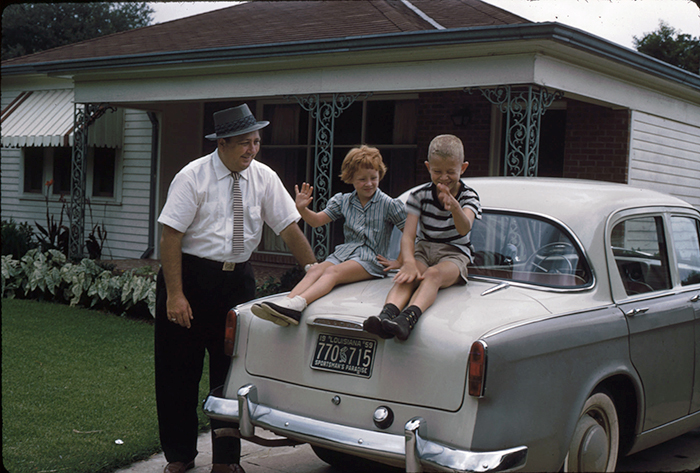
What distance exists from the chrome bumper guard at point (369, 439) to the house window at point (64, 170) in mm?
12536

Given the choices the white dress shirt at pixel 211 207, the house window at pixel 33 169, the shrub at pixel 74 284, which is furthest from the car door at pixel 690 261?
the house window at pixel 33 169

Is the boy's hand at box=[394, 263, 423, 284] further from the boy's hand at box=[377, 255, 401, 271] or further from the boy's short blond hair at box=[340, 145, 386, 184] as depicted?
the boy's short blond hair at box=[340, 145, 386, 184]

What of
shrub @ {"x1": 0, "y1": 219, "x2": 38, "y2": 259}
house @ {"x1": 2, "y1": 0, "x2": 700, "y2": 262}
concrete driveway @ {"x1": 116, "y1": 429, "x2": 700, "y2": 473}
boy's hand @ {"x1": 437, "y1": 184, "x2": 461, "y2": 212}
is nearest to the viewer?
boy's hand @ {"x1": 437, "y1": 184, "x2": 461, "y2": 212}

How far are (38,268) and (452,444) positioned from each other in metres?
9.43

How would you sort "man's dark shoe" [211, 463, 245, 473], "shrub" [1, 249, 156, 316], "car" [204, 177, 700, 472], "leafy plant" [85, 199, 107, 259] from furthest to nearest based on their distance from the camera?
1. "leafy plant" [85, 199, 107, 259]
2. "shrub" [1, 249, 156, 316]
3. "man's dark shoe" [211, 463, 245, 473]
4. "car" [204, 177, 700, 472]

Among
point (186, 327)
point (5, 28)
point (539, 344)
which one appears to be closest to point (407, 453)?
point (539, 344)

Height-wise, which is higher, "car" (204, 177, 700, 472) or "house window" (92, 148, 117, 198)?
"house window" (92, 148, 117, 198)

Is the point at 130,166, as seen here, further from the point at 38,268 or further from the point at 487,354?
the point at 487,354

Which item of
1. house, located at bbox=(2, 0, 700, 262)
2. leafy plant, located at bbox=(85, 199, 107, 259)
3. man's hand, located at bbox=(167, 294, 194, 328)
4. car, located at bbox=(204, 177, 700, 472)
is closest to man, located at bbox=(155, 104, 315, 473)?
man's hand, located at bbox=(167, 294, 194, 328)

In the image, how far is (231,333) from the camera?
162 inches

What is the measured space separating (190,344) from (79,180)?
9677mm

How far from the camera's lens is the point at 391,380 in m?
3.47

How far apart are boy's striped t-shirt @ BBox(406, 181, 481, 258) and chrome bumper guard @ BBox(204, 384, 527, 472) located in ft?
3.85

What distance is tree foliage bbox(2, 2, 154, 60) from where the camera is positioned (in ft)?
114
